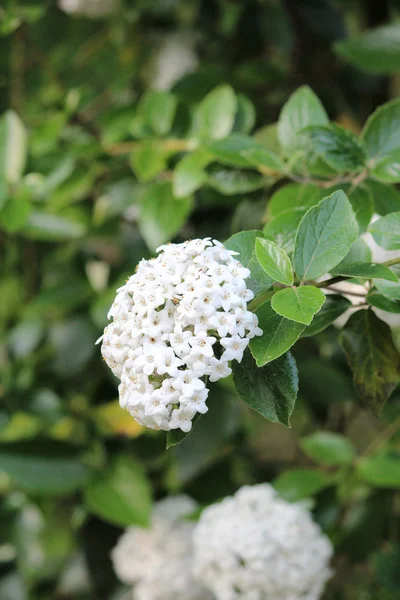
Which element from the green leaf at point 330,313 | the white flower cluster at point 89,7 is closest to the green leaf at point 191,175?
the green leaf at point 330,313

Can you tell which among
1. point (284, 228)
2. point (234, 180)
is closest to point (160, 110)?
point (234, 180)

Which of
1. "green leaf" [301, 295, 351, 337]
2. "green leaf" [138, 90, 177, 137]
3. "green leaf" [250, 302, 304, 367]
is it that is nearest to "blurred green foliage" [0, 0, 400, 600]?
"green leaf" [138, 90, 177, 137]

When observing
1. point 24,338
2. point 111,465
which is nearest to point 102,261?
point 24,338

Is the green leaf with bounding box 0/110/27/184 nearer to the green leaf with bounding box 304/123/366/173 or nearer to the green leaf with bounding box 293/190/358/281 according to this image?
the green leaf with bounding box 304/123/366/173

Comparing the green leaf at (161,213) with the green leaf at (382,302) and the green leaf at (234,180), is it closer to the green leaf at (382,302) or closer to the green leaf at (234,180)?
the green leaf at (234,180)

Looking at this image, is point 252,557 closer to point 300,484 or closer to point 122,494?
point 300,484

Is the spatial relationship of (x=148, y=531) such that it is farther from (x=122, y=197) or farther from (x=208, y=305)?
(x=208, y=305)
